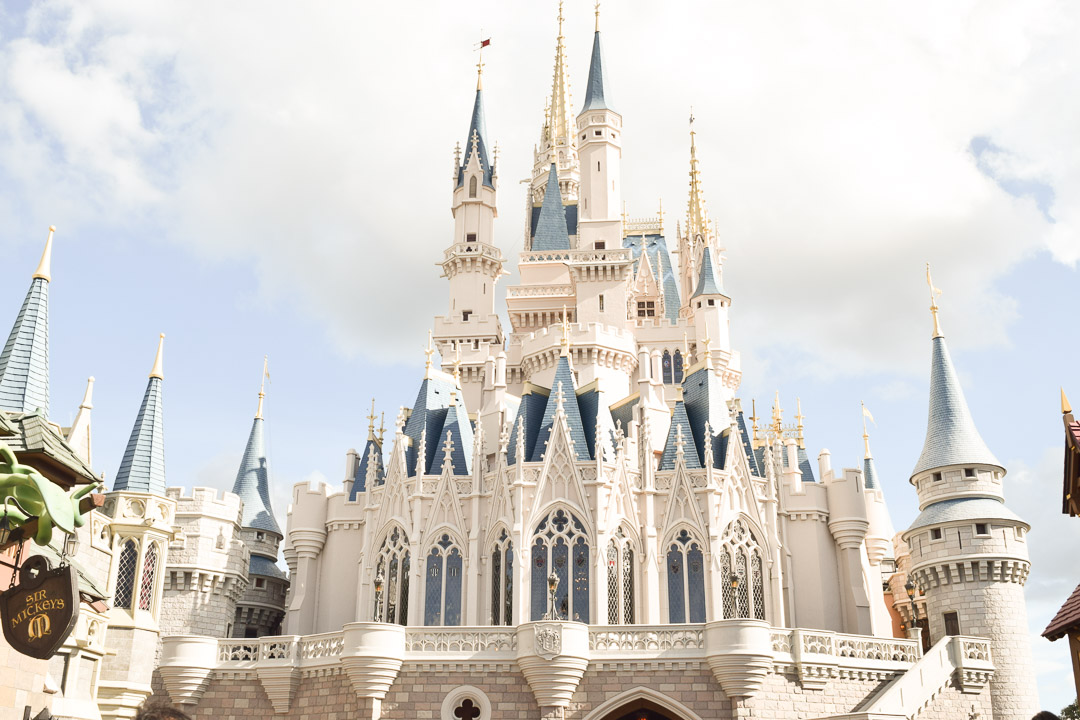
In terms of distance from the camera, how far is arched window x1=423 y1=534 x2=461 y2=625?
119 ft

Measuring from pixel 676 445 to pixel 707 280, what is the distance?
19.6m

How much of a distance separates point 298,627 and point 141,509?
8.05 m

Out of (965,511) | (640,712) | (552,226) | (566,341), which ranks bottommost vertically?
(640,712)

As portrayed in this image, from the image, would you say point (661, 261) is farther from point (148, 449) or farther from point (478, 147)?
point (148, 449)

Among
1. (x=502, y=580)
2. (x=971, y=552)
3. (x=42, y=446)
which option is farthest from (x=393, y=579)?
(x=971, y=552)

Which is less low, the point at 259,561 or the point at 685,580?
the point at 259,561

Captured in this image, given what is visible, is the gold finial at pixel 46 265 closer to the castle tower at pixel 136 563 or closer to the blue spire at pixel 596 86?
the castle tower at pixel 136 563

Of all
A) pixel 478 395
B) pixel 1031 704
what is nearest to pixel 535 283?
pixel 478 395

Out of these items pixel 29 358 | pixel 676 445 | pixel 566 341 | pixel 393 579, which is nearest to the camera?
pixel 29 358

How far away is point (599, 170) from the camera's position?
50.5m

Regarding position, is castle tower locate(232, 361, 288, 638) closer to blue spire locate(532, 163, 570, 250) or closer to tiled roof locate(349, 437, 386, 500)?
tiled roof locate(349, 437, 386, 500)

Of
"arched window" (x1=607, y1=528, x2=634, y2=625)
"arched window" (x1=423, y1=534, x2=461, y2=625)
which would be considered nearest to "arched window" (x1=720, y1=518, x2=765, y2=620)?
"arched window" (x1=607, y1=528, x2=634, y2=625)

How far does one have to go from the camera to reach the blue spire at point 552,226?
5488 cm

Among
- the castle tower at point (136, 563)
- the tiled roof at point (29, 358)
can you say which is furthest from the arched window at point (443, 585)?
the tiled roof at point (29, 358)
